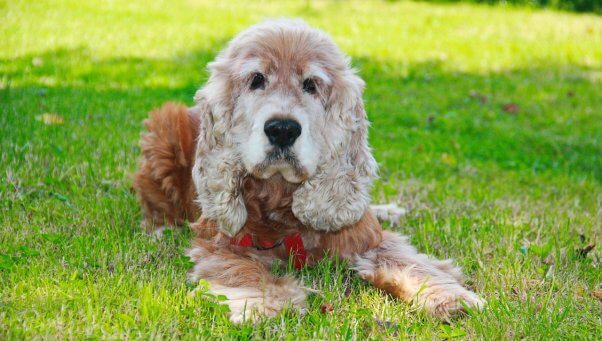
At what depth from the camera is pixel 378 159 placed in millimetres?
6176

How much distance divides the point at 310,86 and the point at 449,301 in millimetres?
1266

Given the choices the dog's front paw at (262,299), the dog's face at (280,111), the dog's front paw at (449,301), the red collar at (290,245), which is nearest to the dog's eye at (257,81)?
the dog's face at (280,111)

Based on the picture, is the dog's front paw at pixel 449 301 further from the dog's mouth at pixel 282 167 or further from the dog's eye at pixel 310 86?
→ the dog's eye at pixel 310 86

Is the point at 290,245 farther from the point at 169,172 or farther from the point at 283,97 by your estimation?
the point at 169,172

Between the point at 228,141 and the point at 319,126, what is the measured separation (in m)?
0.49

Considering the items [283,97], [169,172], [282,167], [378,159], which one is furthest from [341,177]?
[378,159]

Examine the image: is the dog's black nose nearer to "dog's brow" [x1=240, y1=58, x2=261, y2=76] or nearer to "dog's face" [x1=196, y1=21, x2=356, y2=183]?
"dog's face" [x1=196, y1=21, x2=356, y2=183]

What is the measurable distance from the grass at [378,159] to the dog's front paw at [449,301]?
7 cm

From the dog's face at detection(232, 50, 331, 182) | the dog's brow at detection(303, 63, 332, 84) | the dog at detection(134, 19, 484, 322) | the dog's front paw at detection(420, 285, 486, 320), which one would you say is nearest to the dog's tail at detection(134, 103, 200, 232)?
the dog at detection(134, 19, 484, 322)

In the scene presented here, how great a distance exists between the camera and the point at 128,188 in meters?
4.79

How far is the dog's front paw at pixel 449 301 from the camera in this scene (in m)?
3.08

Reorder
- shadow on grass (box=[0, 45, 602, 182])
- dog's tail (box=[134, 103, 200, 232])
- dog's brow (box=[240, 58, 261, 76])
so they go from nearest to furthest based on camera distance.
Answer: dog's brow (box=[240, 58, 261, 76]) → dog's tail (box=[134, 103, 200, 232]) → shadow on grass (box=[0, 45, 602, 182])

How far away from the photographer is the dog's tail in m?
4.29

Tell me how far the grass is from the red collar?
8 cm
